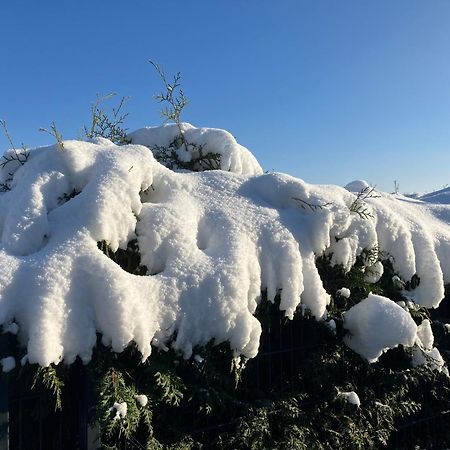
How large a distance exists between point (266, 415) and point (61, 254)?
180 centimetres

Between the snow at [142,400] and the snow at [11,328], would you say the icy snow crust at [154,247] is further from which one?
the snow at [142,400]

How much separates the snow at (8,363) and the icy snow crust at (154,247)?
5.0 inches

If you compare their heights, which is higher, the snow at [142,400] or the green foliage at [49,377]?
the green foliage at [49,377]

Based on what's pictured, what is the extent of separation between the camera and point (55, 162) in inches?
119

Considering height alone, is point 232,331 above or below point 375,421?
above

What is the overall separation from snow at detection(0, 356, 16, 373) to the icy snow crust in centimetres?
13

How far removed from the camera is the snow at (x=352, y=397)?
3.37 metres

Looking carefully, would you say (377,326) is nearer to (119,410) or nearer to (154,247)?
(154,247)

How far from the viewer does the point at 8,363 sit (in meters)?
2.27

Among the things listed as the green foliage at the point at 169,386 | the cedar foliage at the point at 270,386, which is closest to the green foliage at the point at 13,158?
the cedar foliage at the point at 270,386

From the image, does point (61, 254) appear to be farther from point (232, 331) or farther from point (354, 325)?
point (354, 325)

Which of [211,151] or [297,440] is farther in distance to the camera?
[211,151]

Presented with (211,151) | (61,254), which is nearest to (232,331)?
(61,254)

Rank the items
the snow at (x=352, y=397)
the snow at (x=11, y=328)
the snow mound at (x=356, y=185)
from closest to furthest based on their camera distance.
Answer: the snow at (x=11, y=328)
the snow at (x=352, y=397)
the snow mound at (x=356, y=185)
